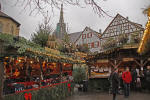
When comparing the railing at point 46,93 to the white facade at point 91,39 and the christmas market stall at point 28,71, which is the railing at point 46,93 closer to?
the christmas market stall at point 28,71

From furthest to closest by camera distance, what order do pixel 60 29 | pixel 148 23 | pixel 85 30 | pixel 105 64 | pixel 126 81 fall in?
pixel 60 29 < pixel 85 30 < pixel 105 64 < pixel 126 81 < pixel 148 23

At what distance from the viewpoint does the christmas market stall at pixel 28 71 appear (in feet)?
19.9

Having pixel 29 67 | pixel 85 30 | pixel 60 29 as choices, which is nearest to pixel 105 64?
pixel 29 67

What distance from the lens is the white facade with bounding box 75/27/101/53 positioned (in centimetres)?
3428

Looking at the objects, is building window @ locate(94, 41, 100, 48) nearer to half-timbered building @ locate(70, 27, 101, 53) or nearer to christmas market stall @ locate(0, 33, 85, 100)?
half-timbered building @ locate(70, 27, 101, 53)

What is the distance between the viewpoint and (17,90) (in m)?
6.27

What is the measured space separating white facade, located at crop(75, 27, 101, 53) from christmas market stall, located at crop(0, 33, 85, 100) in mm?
21058

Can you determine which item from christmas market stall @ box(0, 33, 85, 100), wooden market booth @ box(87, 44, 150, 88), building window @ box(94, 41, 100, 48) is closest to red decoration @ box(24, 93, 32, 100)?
christmas market stall @ box(0, 33, 85, 100)

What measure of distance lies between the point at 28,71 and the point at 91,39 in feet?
84.6

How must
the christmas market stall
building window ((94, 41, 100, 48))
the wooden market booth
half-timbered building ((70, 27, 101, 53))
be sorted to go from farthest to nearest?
half-timbered building ((70, 27, 101, 53)) < building window ((94, 41, 100, 48)) < the wooden market booth < the christmas market stall

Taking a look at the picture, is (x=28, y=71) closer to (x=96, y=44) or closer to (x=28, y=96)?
(x=28, y=96)

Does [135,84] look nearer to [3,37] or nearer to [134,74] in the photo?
[134,74]

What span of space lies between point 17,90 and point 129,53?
909cm

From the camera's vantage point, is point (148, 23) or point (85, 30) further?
point (85, 30)
